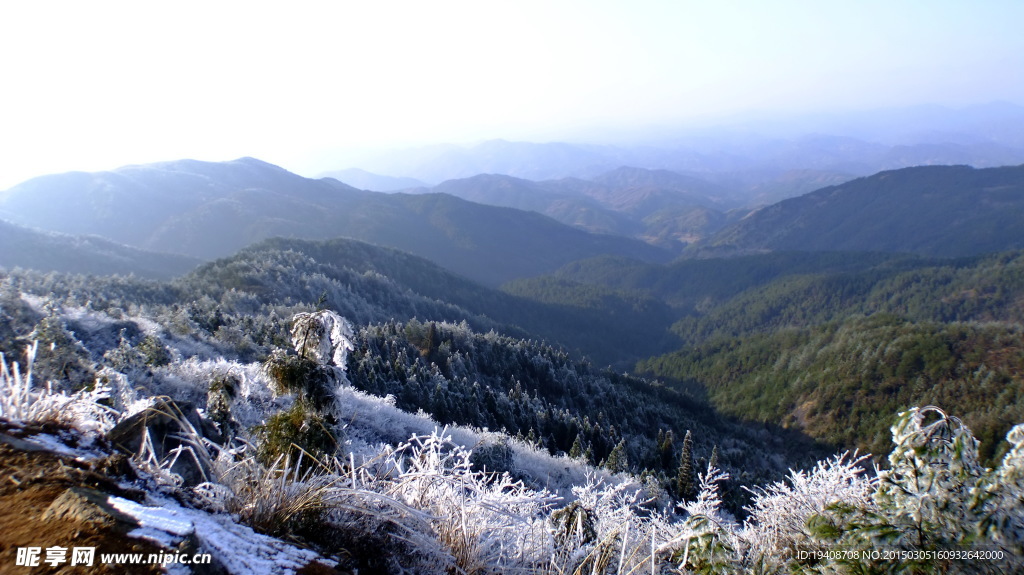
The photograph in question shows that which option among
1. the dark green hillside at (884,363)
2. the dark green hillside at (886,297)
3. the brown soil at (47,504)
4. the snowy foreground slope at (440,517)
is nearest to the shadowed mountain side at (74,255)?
the dark green hillside at (884,363)

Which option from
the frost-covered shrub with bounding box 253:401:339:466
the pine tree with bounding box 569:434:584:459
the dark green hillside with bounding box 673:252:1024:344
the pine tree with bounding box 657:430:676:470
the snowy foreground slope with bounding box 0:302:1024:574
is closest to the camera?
the snowy foreground slope with bounding box 0:302:1024:574

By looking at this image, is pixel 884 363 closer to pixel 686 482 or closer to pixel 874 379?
pixel 874 379

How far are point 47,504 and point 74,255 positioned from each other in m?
145

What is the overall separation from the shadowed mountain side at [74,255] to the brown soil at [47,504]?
126909 millimetres

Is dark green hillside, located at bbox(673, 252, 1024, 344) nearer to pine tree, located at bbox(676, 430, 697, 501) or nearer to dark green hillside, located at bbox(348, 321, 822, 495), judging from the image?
dark green hillside, located at bbox(348, 321, 822, 495)

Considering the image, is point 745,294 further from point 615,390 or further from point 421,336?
point 421,336

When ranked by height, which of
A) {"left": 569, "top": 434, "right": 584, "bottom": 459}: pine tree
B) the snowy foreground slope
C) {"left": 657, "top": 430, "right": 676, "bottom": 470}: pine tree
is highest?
the snowy foreground slope

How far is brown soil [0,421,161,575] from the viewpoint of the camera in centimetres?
200

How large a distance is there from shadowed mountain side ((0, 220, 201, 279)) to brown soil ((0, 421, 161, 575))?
127 metres

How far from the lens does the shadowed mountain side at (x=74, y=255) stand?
106 meters

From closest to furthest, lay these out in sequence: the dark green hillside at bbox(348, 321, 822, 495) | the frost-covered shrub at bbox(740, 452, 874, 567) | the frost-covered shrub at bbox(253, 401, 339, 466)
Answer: the frost-covered shrub at bbox(740, 452, 874, 567) < the frost-covered shrub at bbox(253, 401, 339, 466) < the dark green hillside at bbox(348, 321, 822, 495)

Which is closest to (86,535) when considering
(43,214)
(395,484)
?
(395,484)

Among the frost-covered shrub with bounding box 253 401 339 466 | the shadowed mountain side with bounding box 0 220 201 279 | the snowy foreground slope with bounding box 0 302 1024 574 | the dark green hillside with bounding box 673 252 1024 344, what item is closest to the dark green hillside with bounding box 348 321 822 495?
the frost-covered shrub with bounding box 253 401 339 466

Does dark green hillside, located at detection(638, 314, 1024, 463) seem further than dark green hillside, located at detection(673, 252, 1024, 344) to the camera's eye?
No
